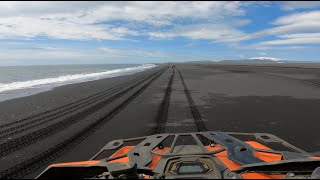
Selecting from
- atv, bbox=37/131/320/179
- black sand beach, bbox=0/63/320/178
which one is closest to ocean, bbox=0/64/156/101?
black sand beach, bbox=0/63/320/178

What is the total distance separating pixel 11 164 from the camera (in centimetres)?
521

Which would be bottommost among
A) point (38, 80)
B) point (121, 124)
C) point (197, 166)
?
point (121, 124)

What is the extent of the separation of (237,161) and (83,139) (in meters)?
4.16

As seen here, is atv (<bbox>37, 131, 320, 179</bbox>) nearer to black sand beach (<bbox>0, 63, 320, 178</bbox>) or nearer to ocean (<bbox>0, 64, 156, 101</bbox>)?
black sand beach (<bbox>0, 63, 320, 178</bbox>)

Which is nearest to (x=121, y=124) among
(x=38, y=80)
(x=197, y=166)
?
(x=197, y=166)

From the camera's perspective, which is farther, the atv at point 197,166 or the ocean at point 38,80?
the ocean at point 38,80

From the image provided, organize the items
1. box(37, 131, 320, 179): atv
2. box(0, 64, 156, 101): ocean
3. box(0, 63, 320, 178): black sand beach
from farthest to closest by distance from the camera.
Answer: box(0, 64, 156, 101): ocean
box(0, 63, 320, 178): black sand beach
box(37, 131, 320, 179): atv

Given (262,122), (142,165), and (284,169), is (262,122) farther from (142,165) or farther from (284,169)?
(142,165)

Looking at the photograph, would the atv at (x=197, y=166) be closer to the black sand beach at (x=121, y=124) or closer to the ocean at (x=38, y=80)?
the black sand beach at (x=121, y=124)

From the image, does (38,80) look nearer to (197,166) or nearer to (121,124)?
(121,124)

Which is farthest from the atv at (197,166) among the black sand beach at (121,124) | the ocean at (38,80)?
the ocean at (38,80)

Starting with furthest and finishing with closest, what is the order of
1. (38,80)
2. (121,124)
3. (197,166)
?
(38,80)
(121,124)
(197,166)

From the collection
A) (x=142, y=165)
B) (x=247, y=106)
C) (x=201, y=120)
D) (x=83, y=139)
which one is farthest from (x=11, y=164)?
(x=247, y=106)

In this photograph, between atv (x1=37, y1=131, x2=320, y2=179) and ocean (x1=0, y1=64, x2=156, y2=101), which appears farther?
ocean (x1=0, y1=64, x2=156, y2=101)
